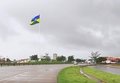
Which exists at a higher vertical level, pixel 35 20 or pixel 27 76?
pixel 35 20

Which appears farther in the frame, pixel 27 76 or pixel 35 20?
pixel 35 20

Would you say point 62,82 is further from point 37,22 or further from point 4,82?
point 37,22

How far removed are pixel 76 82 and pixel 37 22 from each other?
57234 millimetres

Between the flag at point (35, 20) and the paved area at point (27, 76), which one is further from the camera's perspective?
the flag at point (35, 20)

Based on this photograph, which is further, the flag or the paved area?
the flag

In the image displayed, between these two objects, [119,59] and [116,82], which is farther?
[119,59]

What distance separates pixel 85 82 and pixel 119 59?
167820 mm

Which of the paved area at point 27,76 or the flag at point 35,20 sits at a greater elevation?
the flag at point 35,20

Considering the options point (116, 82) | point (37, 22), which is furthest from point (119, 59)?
point (116, 82)

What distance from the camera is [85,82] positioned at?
79.0 ft

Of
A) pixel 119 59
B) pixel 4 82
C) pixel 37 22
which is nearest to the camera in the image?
pixel 4 82

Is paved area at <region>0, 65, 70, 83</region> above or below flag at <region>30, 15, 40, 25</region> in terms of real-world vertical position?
below

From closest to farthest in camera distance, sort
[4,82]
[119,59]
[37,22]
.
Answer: [4,82], [37,22], [119,59]

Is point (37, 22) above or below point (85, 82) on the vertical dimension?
above
